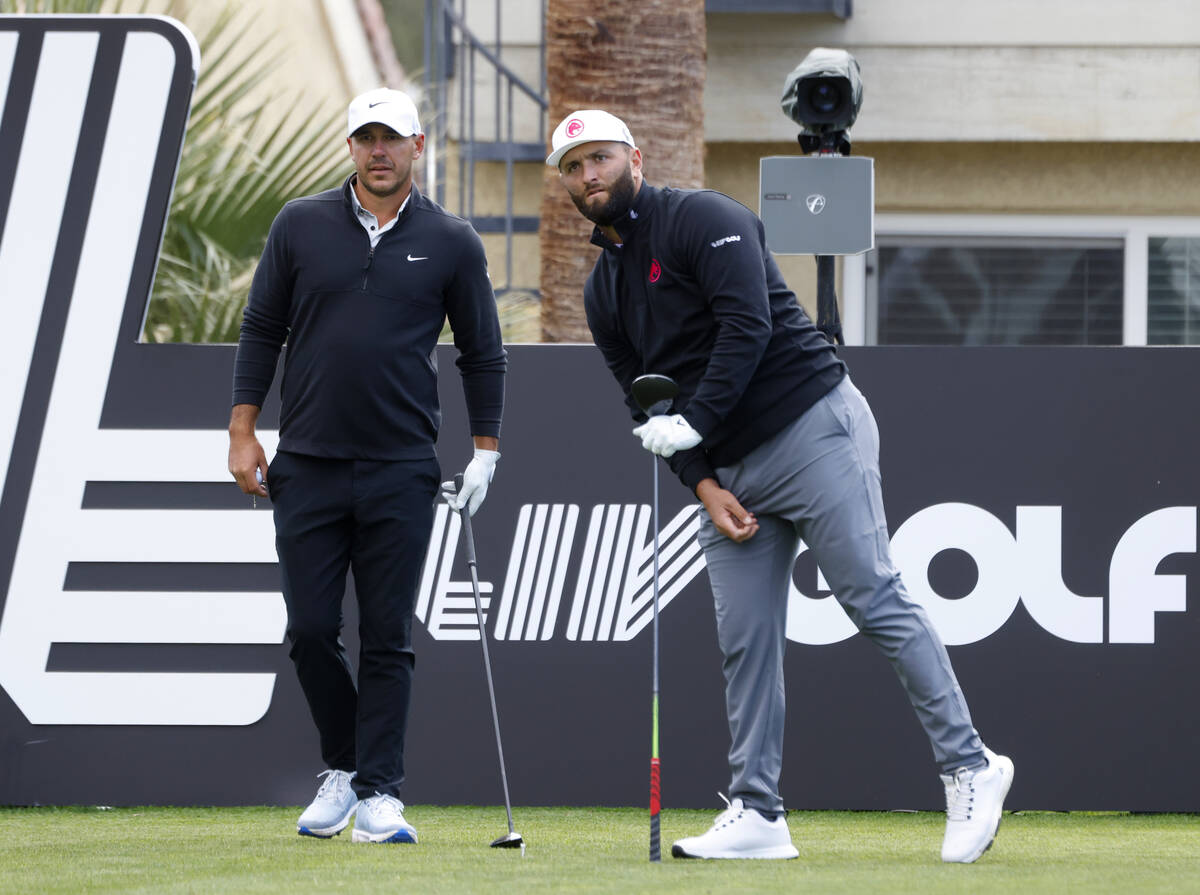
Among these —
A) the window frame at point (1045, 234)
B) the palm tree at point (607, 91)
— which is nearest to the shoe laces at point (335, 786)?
the palm tree at point (607, 91)

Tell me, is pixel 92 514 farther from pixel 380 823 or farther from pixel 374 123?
pixel 374 123

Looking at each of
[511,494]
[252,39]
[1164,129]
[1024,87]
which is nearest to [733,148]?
[1024,87]

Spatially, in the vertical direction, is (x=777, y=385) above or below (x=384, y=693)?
above

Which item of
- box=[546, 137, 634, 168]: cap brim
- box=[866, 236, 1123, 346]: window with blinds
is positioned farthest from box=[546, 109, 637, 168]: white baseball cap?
box=[866, 236, 1123, 346]: window with blinds

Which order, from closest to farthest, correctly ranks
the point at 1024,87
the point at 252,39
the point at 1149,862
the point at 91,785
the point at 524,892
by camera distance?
the point at 524,892
the point at 1149,862
the point at 91,785
the point at 1024,87
the point at 252,39

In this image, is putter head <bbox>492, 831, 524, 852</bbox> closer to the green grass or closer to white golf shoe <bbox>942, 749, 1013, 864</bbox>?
the green grass

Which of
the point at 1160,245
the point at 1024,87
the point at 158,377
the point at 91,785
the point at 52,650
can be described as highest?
the point at 1024,87

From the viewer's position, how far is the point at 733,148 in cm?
1297

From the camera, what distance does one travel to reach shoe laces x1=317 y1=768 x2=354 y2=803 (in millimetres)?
4602

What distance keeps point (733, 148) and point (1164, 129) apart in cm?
312

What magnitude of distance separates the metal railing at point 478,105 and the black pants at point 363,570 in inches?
287

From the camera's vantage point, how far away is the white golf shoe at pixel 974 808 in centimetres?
405

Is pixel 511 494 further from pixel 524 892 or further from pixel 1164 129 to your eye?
pixel 1164 129

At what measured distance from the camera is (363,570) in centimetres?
456
